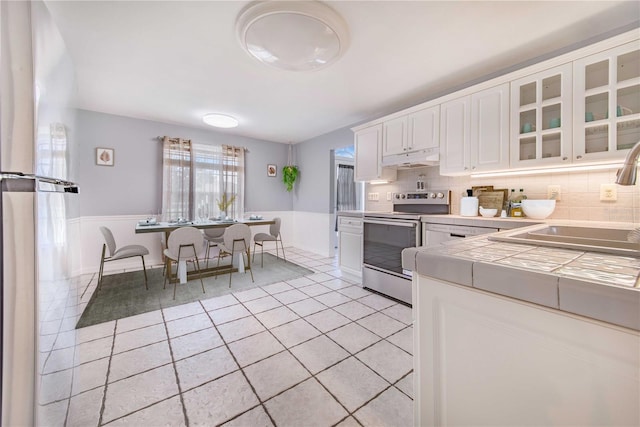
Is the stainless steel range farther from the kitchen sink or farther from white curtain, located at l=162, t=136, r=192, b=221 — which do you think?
white curtain, located at l=162, t=136, r=192, b=221

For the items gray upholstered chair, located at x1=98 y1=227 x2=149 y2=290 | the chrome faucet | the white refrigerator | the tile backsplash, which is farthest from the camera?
gray upholstered chair, located at x1=98 y1=227 x2=149 y2=290

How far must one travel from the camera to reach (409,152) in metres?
2.94

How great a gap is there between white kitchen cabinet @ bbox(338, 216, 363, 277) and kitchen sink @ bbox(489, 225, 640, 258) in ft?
6.32

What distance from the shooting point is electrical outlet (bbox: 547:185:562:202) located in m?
2.18

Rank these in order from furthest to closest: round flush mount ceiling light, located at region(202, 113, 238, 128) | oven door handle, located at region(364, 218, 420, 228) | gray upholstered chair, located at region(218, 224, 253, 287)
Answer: round flush mount ceiling light, located at region(202, 113, 238, 128) < gray upholstered chair, located at region(218, 224, 253, 287) < oven door handle, located at region(364, 218, 420, 228)

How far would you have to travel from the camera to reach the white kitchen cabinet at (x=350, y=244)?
3281mm

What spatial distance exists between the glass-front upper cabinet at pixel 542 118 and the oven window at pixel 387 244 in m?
1.13

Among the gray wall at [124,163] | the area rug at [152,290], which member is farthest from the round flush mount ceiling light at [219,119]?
the area rug at [152,290]

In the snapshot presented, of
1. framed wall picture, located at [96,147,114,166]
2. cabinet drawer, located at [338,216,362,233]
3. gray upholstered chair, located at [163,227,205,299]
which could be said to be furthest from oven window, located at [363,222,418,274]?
framed wall picture, located at [96,147,114,166]

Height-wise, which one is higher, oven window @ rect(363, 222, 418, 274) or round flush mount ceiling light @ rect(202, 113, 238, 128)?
round flush mount ceiling light @ rect(202, 113, 238, 128)

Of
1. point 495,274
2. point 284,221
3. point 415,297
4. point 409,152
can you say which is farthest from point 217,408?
point 284,221

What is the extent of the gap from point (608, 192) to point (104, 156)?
585 centimetres

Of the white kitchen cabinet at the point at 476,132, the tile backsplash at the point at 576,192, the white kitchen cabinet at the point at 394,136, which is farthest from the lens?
the white kitchen cabinet at the point at 394,136

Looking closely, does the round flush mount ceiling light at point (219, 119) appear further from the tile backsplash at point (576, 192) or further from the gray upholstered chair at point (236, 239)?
the tile backsplash at point (576, 192)
